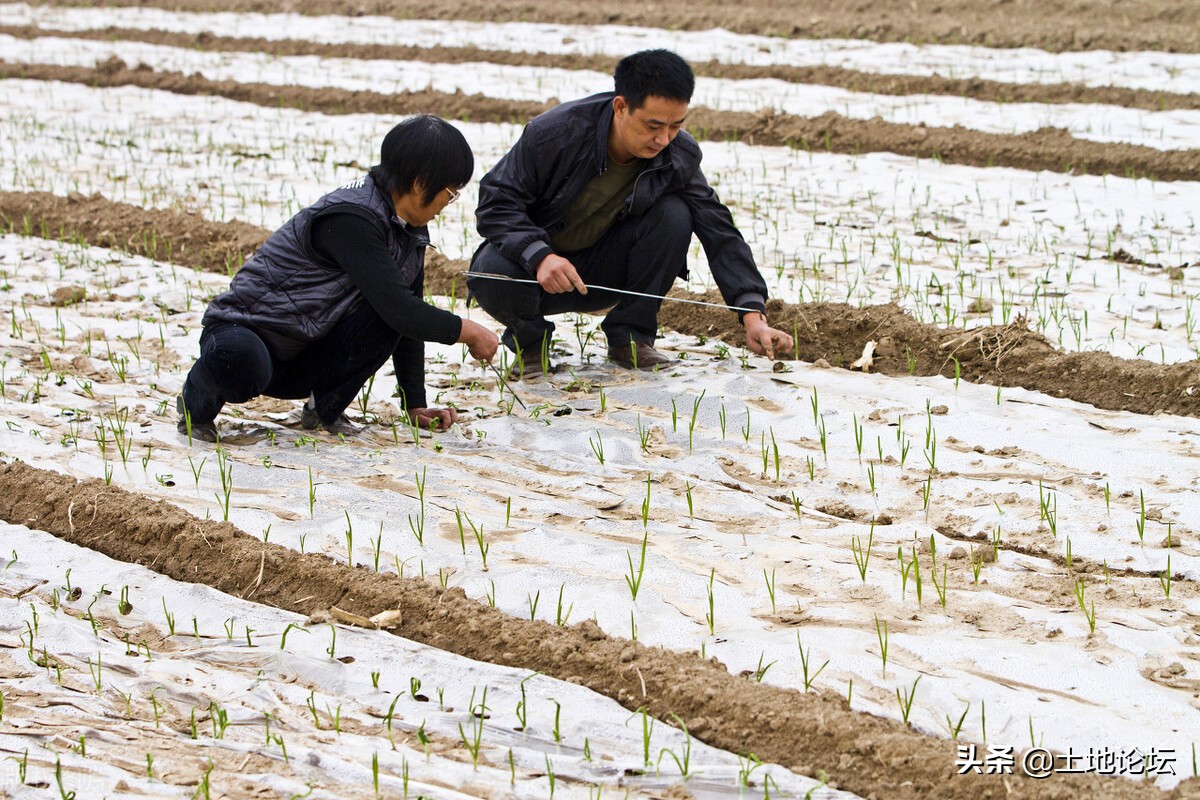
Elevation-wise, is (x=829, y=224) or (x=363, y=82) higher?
(x=363, y=82)

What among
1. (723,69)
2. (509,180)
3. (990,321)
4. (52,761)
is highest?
(723,69)

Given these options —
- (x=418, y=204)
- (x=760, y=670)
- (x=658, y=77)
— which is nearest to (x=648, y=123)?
(x=658, y=77)

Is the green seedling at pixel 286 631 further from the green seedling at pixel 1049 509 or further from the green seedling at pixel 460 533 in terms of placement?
the green seedling at pixel 1049 509

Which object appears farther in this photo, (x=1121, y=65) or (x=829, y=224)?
(x=1121, y=65)

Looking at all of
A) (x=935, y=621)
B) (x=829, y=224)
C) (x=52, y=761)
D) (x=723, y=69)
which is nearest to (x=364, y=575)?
(x=52, y=761)

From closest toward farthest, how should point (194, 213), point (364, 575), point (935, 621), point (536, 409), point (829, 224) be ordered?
point (935, 621)
point (364, 575)
point (536, 409)
point (829, 224)
point (194, 213)

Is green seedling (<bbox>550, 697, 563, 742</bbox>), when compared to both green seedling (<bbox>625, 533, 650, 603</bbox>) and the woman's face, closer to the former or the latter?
green seedling (<bbox>625, 533, 650, 603</bbox>)

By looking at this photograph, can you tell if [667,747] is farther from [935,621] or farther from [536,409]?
[536,409]

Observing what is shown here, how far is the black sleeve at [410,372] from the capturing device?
4195 mm

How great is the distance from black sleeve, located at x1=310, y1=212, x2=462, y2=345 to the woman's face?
4.0 inches

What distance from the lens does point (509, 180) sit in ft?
14.6

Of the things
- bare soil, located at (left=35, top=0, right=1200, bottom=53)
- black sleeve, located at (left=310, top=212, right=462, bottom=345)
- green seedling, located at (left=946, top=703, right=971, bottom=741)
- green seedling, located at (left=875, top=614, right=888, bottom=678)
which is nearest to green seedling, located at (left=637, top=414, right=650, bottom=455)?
black sleeve, located at (left=310, top=212, right=462, bottom=345)

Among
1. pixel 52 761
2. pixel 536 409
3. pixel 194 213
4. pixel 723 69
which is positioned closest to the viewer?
pixel 52 761

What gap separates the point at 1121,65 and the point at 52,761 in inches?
376
